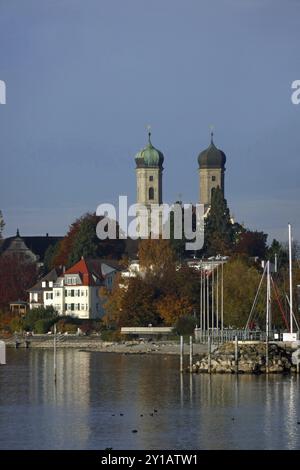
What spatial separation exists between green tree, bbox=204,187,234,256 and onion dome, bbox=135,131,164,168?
34975 millimetres

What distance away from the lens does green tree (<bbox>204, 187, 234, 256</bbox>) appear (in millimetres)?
150863

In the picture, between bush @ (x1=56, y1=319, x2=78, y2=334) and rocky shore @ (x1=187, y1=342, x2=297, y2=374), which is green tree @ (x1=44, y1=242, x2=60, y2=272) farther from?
rocky shore @ (x1=187, y1=342, x2=297, y2=374)

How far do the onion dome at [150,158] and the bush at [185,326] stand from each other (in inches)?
3306

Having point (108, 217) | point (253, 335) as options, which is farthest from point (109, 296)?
point (253, 335)

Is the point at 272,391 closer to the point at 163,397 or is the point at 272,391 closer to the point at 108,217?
the point at 163,397

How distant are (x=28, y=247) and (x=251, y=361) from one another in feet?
320

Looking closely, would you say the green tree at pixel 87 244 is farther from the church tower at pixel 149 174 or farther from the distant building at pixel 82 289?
the church tower at pixel 149 174

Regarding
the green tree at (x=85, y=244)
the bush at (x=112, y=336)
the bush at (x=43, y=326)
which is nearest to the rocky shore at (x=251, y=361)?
the bush at (x=112, y=336)

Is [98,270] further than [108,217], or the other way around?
[108,217]

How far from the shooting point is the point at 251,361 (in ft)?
252

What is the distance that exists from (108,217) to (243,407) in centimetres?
8590

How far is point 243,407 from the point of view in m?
63.1
